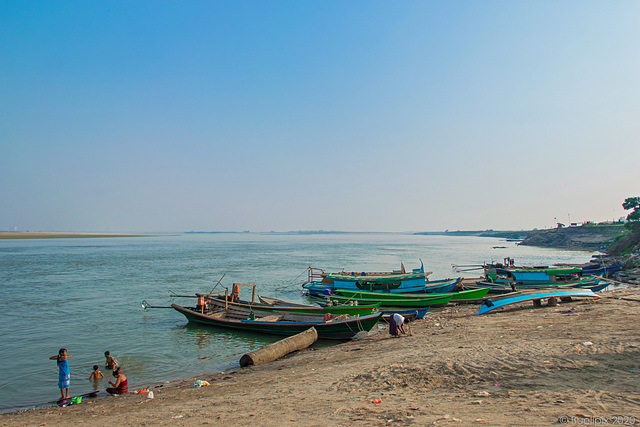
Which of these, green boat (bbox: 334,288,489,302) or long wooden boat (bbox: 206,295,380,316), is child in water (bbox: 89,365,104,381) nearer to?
long wooden boat (bbox: 206,295,380,316)

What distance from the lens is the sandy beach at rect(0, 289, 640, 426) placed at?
6480 millimetres

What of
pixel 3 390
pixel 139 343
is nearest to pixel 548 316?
pixel 139 343

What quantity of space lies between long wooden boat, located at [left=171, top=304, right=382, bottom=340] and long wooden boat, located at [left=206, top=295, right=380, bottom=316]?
1.37ft

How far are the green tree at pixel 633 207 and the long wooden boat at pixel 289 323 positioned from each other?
71.0 m

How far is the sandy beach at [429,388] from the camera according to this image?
6480mm

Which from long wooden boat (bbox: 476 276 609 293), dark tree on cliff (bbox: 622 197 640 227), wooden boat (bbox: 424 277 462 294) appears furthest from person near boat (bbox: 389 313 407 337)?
dark tree on cliff (bbox: 622 197 640 227)

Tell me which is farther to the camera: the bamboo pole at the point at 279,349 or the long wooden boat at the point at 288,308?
the long wooden boat at the point at 288,308

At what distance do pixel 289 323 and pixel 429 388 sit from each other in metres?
10.6

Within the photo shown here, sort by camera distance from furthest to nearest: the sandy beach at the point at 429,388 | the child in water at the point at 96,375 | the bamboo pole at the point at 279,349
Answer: the bamboo pole at the point at 279,349, the child in water at the point at 96,375, the sandy beach at the point at 429,388

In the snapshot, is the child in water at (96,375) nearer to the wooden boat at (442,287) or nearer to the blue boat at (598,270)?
the wooden boat at (442,287)

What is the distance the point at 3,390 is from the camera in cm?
1228

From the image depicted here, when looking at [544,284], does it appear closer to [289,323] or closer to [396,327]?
[396,327]

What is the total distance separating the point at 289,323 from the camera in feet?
58.4

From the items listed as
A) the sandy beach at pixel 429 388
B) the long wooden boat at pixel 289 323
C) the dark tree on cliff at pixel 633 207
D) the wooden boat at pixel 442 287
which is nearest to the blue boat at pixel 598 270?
the wooden boat at pixel 442 287
